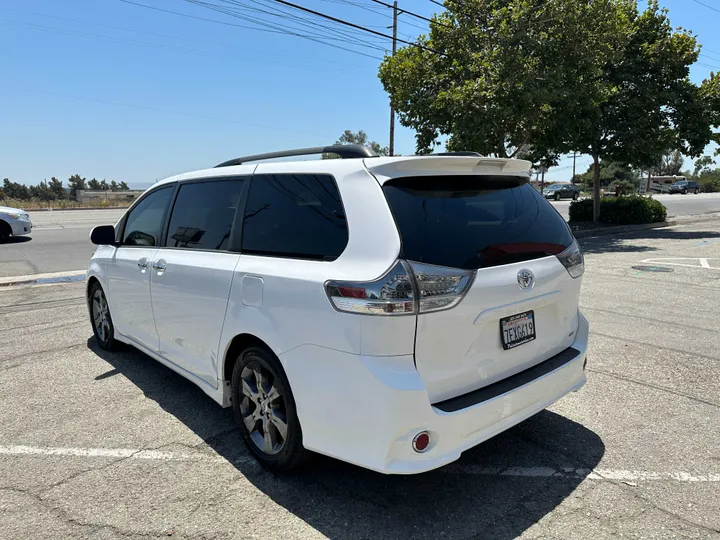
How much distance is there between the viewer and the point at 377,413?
238 cm

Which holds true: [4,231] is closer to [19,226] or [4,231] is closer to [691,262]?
[19,226]

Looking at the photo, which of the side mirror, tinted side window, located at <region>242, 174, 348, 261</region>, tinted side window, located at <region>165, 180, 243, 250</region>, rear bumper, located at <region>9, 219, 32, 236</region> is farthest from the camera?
rear bumper, located at <region>9, 219, 32, 236</region>

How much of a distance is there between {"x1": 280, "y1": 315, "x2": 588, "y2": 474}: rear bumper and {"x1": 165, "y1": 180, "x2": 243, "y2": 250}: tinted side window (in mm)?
1211

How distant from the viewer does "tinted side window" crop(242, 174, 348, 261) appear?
2.75m

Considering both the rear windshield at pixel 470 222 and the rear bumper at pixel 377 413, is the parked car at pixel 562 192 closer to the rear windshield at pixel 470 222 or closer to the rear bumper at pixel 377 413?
the rear windshield at pixel 470 222

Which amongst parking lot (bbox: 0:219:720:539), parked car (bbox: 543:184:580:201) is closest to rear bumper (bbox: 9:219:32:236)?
parking lot (bbox: 0:219:720:539)

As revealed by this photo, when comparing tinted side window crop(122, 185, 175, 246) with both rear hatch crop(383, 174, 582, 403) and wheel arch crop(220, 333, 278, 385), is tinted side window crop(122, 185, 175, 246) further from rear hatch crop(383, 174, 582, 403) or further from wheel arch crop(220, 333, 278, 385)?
rear hatch crop(383, 174, 582, 403)

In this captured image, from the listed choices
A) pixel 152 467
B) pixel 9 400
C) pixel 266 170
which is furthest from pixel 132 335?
pixel 266 170

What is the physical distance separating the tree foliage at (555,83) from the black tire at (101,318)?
10667mm

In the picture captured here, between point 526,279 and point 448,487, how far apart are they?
1263 millimetres

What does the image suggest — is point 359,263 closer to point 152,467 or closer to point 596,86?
point 152,467

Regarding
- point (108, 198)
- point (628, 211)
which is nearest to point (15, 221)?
point (628, 211)

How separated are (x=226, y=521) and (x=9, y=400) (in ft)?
8.94

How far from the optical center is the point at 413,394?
2385 mm
